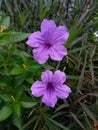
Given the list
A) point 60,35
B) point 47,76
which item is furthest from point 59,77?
point 60,35

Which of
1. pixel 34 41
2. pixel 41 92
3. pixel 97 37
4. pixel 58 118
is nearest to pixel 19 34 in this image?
pixel 34 41

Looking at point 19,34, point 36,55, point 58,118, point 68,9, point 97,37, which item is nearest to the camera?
point 36,55

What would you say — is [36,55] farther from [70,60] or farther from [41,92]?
[70,60]

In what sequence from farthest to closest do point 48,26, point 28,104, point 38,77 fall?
point 38,77
point 28,104
point 48,26

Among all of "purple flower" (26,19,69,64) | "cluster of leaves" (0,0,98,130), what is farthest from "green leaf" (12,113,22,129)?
"purple flower" (26,19,69,64)

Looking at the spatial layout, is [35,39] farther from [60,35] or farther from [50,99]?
[50,99]
